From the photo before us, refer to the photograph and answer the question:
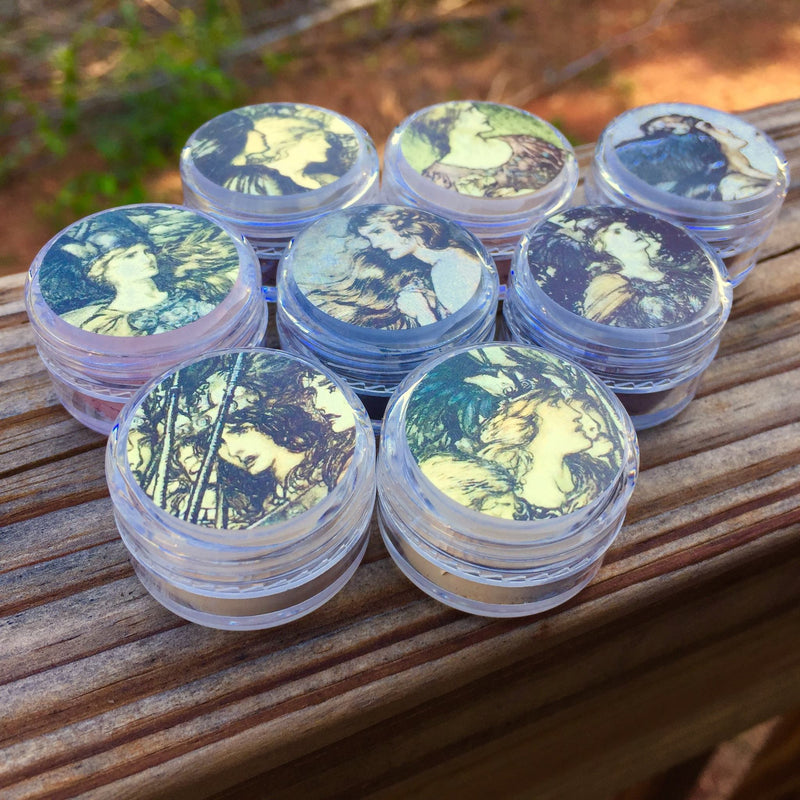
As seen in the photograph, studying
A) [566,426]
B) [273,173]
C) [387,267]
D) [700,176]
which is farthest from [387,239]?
[700,176]

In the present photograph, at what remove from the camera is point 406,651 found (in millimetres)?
785

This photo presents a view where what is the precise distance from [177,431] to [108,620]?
0.19 metres

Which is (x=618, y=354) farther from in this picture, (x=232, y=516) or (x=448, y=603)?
(x=232, y=516)

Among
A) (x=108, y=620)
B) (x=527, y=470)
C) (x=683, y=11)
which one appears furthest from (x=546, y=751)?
(x=683, y=11)

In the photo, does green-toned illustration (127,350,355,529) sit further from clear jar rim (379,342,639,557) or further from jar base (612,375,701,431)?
jar base (612,375,701,431)

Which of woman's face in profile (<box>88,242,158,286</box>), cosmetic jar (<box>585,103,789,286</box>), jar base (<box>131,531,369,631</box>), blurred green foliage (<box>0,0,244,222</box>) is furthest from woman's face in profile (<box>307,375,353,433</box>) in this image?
blurred green foliage (<box>0,0,244,222</box>)

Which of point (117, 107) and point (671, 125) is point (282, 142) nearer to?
point (671, 125)

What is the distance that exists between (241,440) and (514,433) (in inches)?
9.7

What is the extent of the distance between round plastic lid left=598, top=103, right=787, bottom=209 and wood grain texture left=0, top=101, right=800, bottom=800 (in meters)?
0.17

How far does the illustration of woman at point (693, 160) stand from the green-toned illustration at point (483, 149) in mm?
97

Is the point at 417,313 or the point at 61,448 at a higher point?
the point at 417,313

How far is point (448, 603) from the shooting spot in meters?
0.81

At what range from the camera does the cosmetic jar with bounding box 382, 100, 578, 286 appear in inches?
39.4

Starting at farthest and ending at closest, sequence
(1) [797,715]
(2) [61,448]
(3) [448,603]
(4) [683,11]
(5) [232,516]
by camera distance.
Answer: (4) [683,11]
(1) [797,715]
(2) [61,448]
(3) [448,603]
(5) [232,516]
